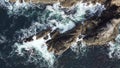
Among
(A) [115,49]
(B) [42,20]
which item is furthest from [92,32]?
(B) [42,20]

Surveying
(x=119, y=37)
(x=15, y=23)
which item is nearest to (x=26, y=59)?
(x=15, y=23)

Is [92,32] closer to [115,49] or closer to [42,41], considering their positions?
[115,49]

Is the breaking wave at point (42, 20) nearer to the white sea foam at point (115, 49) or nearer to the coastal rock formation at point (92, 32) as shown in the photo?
the coastal rock formation at point (92, 32)

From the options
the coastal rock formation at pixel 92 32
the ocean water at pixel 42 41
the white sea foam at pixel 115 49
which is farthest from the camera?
the white sea foam at pixel 115 49

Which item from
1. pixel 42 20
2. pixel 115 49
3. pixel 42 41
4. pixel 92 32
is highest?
pixel 42 20

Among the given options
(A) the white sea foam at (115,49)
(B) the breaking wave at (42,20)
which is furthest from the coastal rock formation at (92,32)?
(A) the white sea foam at (115,49)

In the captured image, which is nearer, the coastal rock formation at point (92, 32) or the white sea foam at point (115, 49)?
the coastal rock formation at point (92, 32)

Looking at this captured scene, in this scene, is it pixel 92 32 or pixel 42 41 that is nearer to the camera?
pixel 92 32

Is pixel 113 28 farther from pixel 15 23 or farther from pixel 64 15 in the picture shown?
pixel 15 23
